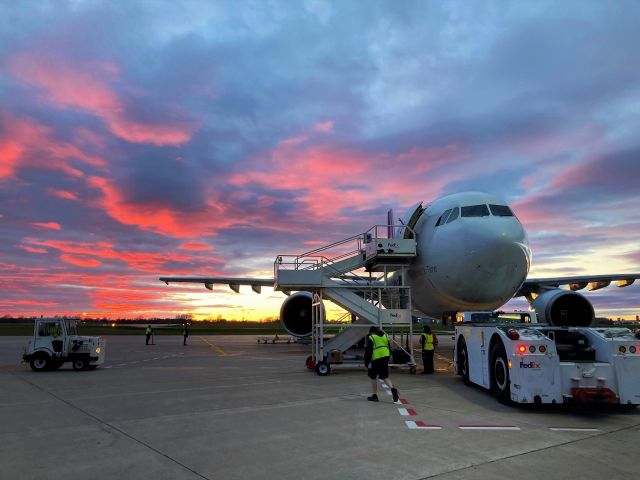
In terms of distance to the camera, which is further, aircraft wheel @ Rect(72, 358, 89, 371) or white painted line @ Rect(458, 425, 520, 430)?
aircraft wheel @ Rect(72, 358, 89, 371)

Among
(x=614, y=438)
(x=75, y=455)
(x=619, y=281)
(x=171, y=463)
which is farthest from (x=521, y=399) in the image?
(x=619, y=281)

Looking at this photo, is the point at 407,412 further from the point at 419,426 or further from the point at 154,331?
the point at 154,331

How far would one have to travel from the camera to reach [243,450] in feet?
19.8

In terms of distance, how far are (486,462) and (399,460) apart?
3.31 feet

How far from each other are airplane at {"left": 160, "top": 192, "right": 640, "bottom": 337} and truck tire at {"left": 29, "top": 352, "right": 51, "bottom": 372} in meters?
12.0

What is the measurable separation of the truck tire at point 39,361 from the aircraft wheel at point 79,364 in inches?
33.8

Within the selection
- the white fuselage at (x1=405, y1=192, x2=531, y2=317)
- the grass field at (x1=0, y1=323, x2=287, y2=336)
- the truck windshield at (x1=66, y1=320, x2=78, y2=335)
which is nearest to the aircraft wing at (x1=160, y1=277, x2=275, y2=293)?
the truck windshield at (x1=66, y1=320, x2=78, y2=335)

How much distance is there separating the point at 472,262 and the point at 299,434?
8169 mm

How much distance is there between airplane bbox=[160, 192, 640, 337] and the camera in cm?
1315

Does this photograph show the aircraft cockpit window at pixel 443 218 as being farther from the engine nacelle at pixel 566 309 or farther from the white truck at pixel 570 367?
the engine nacelle at pixel 566 309

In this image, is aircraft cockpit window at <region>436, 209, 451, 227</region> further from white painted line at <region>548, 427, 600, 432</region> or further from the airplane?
white painted line at <region>548, 427, 600, 432</region>

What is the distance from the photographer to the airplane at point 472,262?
13.1m

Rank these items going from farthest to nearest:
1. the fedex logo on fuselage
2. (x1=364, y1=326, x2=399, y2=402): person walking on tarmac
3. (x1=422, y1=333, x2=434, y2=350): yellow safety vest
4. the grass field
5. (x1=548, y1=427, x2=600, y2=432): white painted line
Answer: the grass field → (x1=422, y1=333, x2=434, y2=350): yellow safety vest → (x1=364, y1=326, x2=399, y2=402): person walking on tarmac → the fedex logo on fuselage → (x1=548, y1=427, x2=600, y2=432): white painted line

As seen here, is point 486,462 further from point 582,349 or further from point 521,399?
point 582,349
